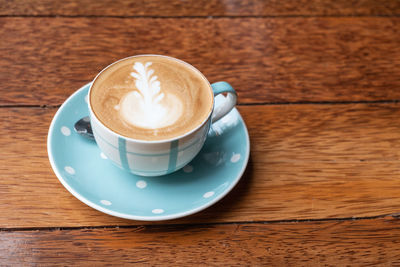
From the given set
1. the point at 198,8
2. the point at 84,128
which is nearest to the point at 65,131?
the point at 84,128

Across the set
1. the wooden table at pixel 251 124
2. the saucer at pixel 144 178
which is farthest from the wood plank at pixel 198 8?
the saucer at pixel 144 178

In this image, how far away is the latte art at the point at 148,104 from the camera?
0.54 metres

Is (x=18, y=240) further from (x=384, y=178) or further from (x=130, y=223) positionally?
(x=384, y=178)

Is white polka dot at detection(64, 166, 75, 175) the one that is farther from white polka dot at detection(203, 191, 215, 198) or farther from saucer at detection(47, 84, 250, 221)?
white polka dot at detection(203, 191, 215, 198)

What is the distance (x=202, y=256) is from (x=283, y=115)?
0.92 feet

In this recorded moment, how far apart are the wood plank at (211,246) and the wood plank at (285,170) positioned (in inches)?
0.6

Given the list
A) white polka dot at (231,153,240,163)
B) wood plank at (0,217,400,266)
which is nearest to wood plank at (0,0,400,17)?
white polka dot at (231,153,240,163)

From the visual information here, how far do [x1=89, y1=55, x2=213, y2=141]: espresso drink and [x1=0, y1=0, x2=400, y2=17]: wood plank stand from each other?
279mm

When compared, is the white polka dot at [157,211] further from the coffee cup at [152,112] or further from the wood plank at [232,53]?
the wood plank at [232,53]

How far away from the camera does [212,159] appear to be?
61 cm

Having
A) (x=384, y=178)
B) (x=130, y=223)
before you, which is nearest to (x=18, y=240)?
(x=130, y=223)

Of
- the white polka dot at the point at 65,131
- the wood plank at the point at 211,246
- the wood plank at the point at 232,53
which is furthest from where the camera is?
the wood plank at the point at 232,53

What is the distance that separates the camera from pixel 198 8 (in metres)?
0.85

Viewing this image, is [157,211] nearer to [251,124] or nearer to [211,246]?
[211,246]
